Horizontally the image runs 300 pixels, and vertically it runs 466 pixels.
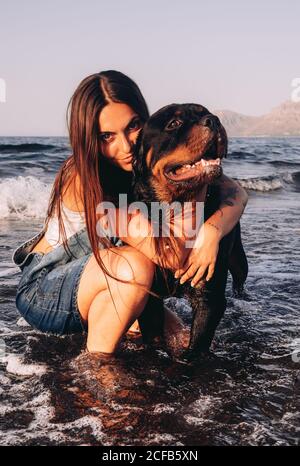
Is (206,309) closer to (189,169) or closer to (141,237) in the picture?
(141,237)

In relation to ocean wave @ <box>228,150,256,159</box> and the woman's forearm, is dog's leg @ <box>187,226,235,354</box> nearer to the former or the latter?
the woman's forearm

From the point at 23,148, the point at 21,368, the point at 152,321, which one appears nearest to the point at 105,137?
the point at 152,321

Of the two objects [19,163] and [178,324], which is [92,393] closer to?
[178,324]

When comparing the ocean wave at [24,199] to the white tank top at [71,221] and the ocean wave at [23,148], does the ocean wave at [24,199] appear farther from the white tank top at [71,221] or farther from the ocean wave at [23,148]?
the ocean wave at [23,148]

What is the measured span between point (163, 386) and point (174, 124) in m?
1.28

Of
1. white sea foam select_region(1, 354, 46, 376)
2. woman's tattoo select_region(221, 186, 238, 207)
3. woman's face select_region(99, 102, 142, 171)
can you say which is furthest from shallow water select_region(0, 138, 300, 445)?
woman's face select_region(99, 102, 142, 171)

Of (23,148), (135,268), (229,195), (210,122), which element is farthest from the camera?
(23,148)

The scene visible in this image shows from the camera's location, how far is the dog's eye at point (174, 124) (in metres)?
2.85

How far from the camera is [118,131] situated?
297 cm

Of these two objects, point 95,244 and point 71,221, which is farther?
point 71,221

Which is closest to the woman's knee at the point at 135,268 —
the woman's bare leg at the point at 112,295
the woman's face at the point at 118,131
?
the woman's bare leg at the point at 112,295

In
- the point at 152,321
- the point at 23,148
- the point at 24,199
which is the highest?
the point at 152,321

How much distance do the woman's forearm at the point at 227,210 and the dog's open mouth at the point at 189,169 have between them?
0.26 metres
